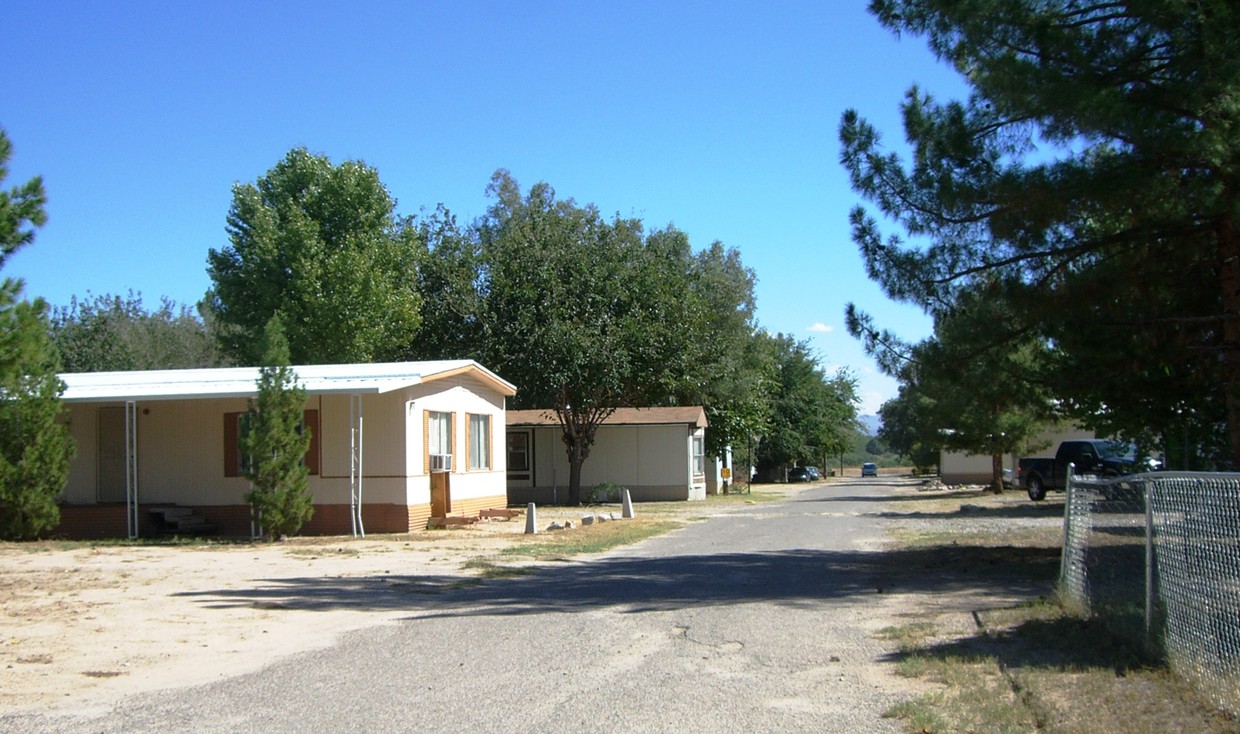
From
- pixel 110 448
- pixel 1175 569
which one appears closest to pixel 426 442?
pixel 110 448

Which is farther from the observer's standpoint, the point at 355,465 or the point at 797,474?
the point at 797,474

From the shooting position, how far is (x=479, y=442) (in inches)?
983

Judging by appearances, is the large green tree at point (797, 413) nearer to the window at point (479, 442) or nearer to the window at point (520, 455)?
the window at point (520, 455)

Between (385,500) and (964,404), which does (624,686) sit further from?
(385,500)

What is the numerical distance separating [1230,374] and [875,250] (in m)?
4.29

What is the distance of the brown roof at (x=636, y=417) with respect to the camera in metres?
35.9

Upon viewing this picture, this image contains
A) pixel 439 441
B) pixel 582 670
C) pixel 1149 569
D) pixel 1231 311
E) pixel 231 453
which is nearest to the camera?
pixel 1149 569

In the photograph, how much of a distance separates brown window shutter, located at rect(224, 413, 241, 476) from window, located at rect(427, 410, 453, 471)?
3.74 m

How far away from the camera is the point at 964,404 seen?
604 inches

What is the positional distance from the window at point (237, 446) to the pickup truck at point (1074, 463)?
780 inches

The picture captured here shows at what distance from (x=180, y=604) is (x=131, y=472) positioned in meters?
10.0

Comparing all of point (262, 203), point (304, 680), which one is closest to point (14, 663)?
point (304, 680)

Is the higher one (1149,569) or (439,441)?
(439,441)

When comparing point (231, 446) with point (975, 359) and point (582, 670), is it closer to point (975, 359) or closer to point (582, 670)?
point (975, 359)
